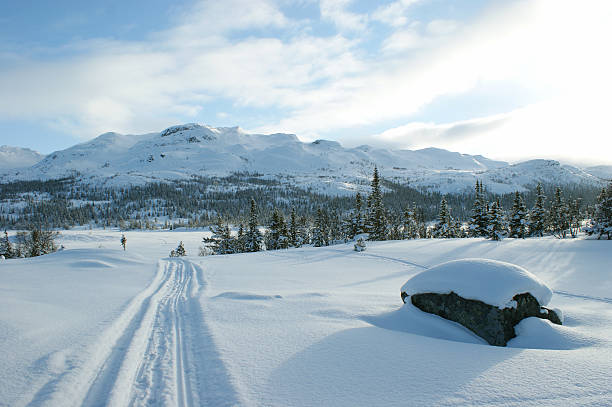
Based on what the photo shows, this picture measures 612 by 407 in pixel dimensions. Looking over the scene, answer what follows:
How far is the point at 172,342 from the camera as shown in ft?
19.8

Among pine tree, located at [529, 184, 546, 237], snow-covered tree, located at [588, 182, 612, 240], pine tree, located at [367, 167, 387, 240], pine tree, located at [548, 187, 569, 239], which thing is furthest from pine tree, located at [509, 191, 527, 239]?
pine tree, located at [367, 167, 387, 240]

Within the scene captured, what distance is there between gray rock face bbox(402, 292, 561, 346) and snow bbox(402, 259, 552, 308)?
124mm

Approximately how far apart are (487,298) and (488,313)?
12.5 inches

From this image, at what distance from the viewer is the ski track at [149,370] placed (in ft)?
13.1

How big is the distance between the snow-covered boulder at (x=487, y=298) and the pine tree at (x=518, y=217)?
130 feet

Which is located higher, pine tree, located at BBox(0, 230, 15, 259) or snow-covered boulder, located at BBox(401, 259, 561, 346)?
snow-covered boulder, located at BBox(401, 259, 561, 346)

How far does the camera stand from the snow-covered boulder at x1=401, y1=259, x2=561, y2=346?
6051 mm

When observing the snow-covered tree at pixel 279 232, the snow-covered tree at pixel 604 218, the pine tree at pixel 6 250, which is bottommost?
the pine tree at pixel 6 250

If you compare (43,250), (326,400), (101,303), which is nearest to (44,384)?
(326,400)

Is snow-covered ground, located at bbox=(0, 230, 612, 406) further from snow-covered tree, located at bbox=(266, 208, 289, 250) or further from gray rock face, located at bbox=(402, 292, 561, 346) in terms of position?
snow-covered tree, located at bbox=(266, 208, 289, 250)

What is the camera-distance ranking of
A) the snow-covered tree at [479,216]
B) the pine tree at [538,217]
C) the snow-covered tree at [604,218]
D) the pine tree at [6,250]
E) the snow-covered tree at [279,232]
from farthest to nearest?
the pine tree at [6,250], the snow-covered tree at [279,232], the pine tree at [538,217], the snow-covered tree at [479,216], the snow-covered tree at [604,218]

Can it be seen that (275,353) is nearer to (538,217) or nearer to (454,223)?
(538,217)

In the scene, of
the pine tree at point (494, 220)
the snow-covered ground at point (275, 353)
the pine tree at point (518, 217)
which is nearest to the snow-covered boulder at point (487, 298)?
the snow-covered ground at point (275, 353)

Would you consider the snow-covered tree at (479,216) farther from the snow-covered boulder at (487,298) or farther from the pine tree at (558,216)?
the snow-covered boulder at (487,298)
